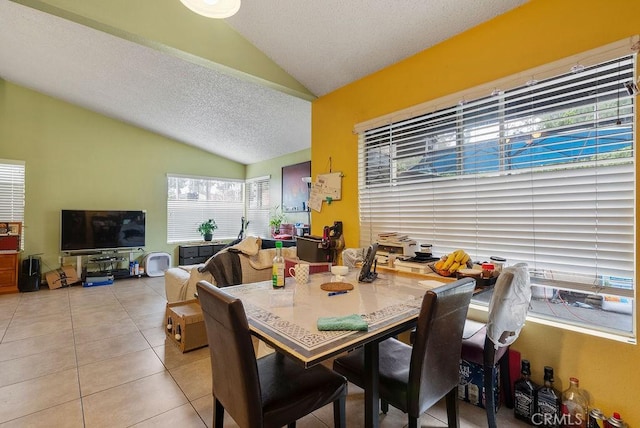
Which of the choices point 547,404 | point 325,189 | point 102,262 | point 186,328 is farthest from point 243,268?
point 102,262

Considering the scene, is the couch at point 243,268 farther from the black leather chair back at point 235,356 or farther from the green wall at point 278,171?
the green wall at point 278,171

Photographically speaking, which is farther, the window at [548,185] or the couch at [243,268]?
the couch at [243,268]

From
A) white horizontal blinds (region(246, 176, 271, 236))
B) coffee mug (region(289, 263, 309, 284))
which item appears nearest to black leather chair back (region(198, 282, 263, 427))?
coffee mug (region(289, 263, 309, 284))

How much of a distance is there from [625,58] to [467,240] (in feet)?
4.19

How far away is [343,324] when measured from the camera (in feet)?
3.51

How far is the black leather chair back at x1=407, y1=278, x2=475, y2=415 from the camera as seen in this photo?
1.15 m

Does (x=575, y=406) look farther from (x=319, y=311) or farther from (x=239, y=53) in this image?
(x=239, y=53)

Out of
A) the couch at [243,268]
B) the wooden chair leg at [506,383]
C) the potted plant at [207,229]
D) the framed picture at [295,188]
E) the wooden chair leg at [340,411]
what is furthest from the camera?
the potted plant at [207,229]

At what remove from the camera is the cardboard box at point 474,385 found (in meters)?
1.87

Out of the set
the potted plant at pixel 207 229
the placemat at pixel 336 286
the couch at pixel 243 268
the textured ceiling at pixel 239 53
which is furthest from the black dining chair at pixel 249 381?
the potted plant at pixel 207 229

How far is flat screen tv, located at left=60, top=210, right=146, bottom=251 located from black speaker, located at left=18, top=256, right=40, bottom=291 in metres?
0.42

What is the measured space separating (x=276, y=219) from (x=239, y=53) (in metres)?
3.68

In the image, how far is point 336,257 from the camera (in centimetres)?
301

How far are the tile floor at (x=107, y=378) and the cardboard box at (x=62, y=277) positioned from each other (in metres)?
1.15
